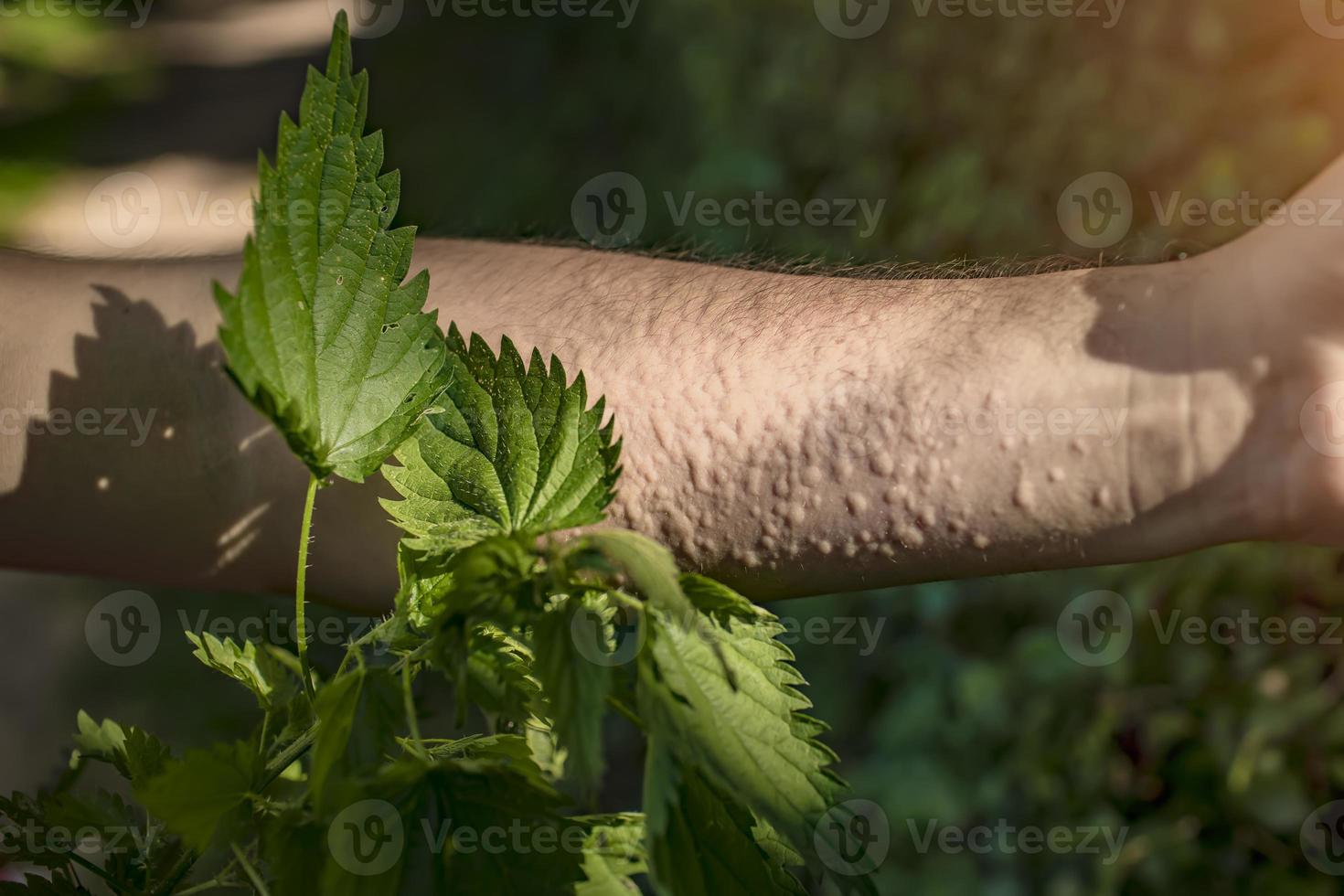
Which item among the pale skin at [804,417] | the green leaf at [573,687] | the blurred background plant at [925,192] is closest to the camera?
the green leaf at [573,687]

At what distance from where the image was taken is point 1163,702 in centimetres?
184

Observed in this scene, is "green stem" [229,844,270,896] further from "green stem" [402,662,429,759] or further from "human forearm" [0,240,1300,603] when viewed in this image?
"human forearm" [0,240,1300,603]

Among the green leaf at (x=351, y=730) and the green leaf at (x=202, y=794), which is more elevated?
the green leaf at (x=351, y=730)

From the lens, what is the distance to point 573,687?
578 mm

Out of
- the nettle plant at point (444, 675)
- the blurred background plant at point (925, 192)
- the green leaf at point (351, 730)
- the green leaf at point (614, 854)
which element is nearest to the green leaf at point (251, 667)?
the nettle plant at point (444, 675)

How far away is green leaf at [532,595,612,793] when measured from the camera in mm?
565

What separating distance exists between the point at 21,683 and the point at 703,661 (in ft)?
9.13

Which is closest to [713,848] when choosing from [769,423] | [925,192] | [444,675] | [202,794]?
[444,675]

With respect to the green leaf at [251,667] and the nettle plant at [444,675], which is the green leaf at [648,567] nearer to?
the nettle plant at [444,675]

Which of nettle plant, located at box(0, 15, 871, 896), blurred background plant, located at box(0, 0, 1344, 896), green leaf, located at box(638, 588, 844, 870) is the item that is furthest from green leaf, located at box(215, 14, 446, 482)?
blurred background plant, located at box(0, 0, 1344, 896)

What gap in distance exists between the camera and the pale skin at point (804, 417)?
89 cm

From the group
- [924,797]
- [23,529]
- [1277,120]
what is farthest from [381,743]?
[1277,120]

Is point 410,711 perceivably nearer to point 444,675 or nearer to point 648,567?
point 444,675

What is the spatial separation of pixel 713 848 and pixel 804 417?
0.44 meters
